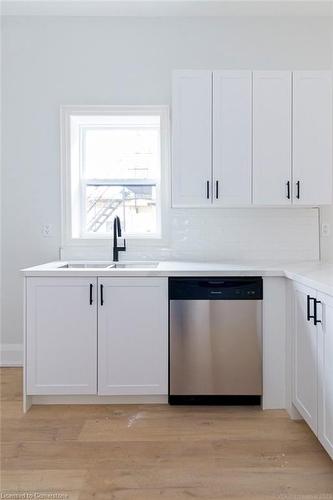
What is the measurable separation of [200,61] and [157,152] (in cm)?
81

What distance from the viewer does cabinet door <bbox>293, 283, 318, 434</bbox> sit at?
1.91m

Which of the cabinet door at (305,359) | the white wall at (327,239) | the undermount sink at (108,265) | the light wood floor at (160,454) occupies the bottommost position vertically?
the light wood floor at (160,454)

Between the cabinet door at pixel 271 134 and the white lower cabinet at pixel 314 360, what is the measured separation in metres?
0.82

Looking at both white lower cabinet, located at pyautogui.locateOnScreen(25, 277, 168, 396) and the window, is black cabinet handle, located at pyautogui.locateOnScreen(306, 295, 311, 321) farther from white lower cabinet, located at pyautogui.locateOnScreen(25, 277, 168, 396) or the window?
the window

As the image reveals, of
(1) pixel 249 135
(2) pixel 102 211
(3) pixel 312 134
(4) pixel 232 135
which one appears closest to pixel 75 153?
(2) pixel 102 211

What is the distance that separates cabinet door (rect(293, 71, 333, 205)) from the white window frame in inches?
40.0

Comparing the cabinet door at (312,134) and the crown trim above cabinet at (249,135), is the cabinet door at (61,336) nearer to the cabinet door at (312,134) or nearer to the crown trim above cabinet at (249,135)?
the crown trim above cabinet at (249,135)

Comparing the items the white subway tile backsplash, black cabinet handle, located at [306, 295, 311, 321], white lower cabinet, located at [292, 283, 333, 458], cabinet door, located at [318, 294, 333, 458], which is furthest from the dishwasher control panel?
the white subway tile backsplash

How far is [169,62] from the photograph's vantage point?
3.09m

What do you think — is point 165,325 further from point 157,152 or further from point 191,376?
point 157,152

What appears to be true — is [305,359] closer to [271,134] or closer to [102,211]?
[271,134]

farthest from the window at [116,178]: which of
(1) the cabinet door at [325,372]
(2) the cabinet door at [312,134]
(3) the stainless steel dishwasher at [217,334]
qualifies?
(1) the cabinet door at [325,372]

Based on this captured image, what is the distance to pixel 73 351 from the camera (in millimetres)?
2422

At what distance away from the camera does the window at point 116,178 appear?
10.7 feet
